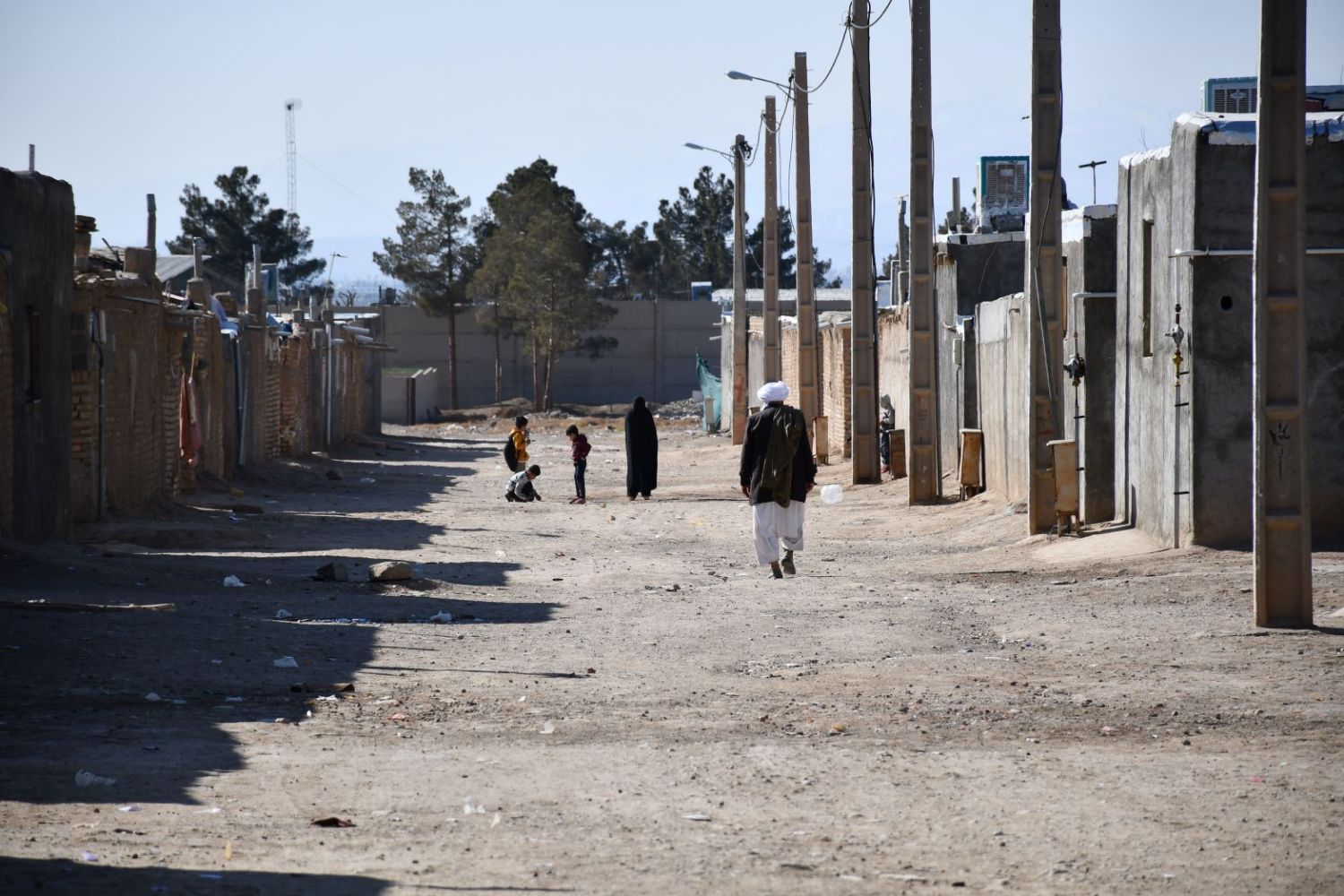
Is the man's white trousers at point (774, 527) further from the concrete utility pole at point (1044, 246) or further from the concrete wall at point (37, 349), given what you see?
the concrete wall at point (37, 349)

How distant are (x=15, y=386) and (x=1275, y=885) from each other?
1118 cm

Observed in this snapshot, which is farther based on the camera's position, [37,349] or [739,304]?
[739,304]

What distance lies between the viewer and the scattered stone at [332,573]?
1362cm

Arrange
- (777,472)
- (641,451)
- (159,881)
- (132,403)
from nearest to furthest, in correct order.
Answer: (159,881)
(777,472)
(132,403)
(641,451)

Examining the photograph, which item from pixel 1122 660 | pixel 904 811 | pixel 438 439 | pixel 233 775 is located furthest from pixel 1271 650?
pixel 438 439

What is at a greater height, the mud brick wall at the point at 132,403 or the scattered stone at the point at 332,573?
the mud brick wall at the point at 132,403

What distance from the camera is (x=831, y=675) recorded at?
30.2 feet

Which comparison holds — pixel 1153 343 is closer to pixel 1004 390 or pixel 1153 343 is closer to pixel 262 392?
pixel 1004 390

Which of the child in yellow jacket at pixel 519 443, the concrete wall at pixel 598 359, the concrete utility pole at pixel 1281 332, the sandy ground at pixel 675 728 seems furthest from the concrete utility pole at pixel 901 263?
the concrete wall at pixel 598 359

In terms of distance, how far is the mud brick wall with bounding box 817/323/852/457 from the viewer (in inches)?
1156

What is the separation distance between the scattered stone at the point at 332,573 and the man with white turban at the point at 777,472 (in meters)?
3.29

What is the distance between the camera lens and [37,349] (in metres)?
14.2

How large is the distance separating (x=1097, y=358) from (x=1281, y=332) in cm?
631

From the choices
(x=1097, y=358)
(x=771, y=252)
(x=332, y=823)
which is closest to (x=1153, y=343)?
(x=1097, y=358)
